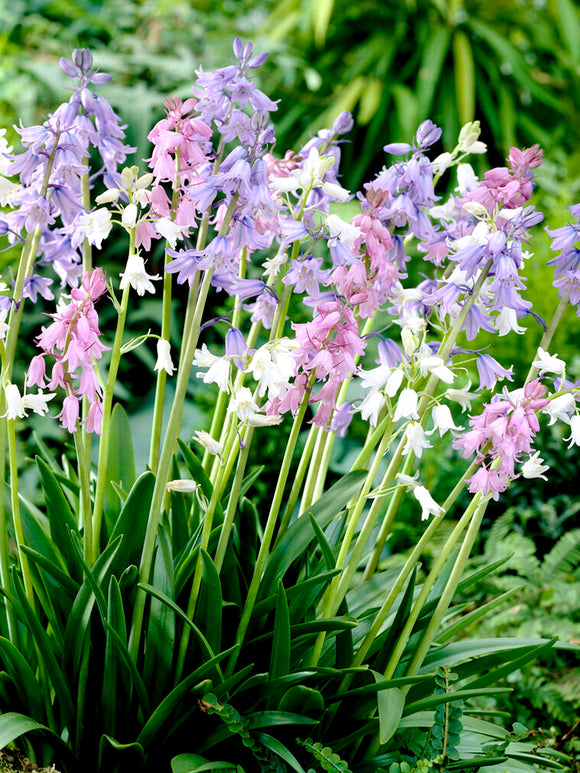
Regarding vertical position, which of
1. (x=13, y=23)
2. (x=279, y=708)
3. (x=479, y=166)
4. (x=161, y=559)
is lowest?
(x=279, y=708)

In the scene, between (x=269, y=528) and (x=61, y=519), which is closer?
(x=269, y=528)

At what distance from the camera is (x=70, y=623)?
4.30 ft

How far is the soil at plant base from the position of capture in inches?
50.3

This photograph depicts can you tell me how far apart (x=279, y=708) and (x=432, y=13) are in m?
6.44

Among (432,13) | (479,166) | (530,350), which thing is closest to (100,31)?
(432,13)

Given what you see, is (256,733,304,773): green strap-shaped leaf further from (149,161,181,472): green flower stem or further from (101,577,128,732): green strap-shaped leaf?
(149,161,181,472): green flower stem

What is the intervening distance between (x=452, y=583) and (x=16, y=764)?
831 mm

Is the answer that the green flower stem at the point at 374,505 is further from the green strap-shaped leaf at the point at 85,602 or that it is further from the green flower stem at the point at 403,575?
the green strap-shaped leaf at the point at 85,602

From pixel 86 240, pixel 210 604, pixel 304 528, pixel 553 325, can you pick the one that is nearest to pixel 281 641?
pixel 210 604

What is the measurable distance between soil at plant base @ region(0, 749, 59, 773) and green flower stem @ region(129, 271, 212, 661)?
24 centimetres

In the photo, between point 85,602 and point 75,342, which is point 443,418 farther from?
point 85,602

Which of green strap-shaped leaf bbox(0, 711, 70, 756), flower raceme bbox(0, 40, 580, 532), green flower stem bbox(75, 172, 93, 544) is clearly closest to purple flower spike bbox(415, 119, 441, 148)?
flower raceme bbox(0, 40, 580, 532)

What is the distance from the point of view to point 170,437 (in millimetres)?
1212

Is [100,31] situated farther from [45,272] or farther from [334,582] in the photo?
[334,582]
